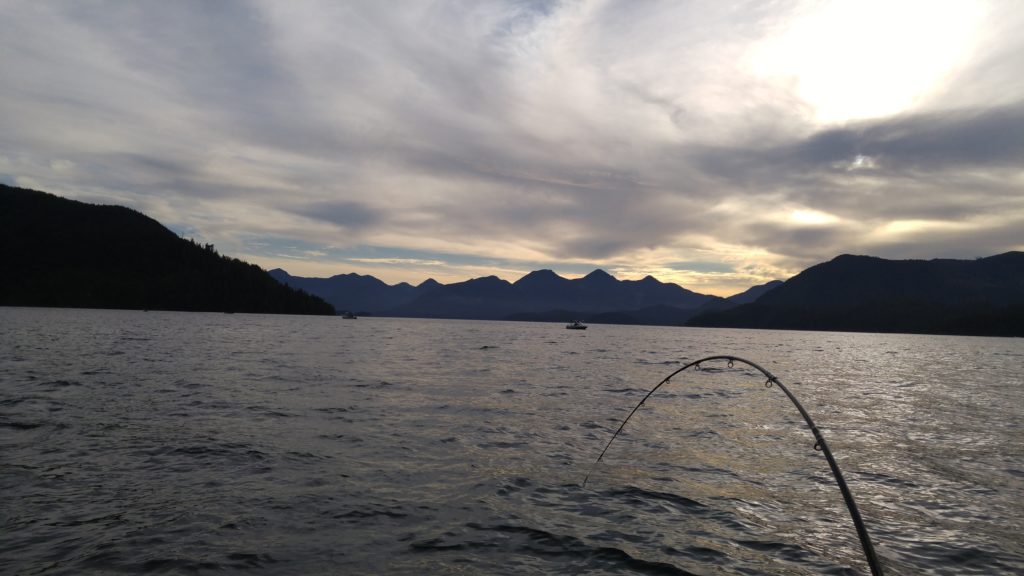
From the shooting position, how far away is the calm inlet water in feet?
29.5

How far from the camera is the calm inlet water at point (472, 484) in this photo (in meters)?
8.99

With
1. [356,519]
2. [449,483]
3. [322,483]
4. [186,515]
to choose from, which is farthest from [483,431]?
[186,515]

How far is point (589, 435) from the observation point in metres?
18.9

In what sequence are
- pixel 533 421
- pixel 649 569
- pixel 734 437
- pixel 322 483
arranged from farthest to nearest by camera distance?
pixel 533 421 → pixel 734 437 → pixel 322 483 → pixel 649 569

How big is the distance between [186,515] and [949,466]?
20.1 metres

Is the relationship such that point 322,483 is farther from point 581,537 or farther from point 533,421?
point 533,421

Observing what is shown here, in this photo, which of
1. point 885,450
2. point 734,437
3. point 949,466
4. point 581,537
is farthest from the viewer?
point 734,437

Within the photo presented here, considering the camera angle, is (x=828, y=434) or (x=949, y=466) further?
(x=828, y=434)

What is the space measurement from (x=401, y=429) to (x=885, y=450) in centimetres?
1641

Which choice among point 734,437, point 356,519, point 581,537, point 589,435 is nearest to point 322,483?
point 356,519

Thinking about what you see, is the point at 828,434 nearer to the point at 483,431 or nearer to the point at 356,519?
A: the point at 483,431

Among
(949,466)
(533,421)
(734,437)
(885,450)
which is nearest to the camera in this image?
(949,466)

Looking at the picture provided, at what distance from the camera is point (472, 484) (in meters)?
13.0

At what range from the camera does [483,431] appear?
19.1 meters
